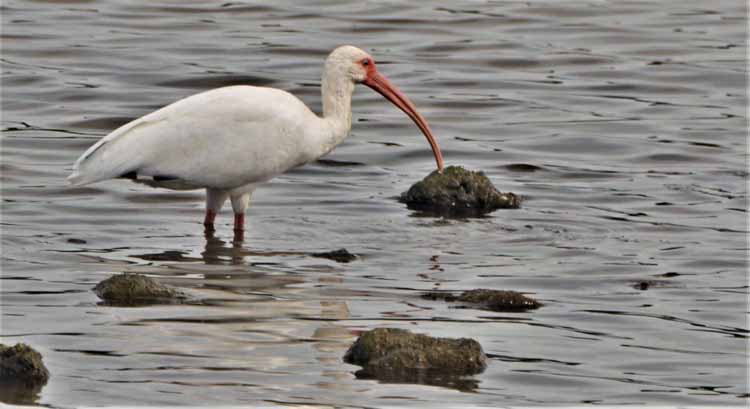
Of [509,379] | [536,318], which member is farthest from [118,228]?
[509,379]

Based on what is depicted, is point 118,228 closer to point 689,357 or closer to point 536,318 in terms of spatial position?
point 536,318

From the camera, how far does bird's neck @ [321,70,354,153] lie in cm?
1076

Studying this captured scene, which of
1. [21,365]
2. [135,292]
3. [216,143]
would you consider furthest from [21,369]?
[216,143]

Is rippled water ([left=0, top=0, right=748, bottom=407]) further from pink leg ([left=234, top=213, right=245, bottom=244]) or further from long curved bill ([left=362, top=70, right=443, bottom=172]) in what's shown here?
long curved bill ([left=362, top=70, right=443, bottom=172])

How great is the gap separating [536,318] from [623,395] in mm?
1388

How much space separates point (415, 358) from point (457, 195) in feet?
14.8

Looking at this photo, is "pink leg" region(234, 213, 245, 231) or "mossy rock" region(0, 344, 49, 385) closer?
"mossy rock" region(0, 344, 49, 385)

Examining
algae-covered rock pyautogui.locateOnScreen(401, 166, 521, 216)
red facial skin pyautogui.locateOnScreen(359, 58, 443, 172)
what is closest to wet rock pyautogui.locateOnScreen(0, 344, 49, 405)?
red facial skin pyautogui.locateOnScreen(359, 58, 443, 172)

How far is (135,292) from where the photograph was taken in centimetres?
848

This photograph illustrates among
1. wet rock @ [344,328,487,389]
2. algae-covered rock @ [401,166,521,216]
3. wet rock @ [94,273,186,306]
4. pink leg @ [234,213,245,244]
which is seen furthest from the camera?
algae-covered rock @ [401,166,521,216]

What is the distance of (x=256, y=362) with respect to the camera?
24.4 ft

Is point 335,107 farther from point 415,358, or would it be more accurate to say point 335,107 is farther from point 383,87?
point 415,358

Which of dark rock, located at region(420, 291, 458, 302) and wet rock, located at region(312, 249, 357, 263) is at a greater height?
wet rock, located at region(312, 249, 357, 263)

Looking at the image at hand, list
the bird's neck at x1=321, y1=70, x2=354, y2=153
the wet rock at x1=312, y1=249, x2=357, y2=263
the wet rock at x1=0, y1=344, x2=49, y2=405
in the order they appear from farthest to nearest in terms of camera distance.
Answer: the bird's neck at x1=321, y1=70, x2=354, y2=153 < the wet rock at x1=312, y1=249, x2=357, y2=263 < the wet rock at x1=0, y1=344, x2=49, y2=405
